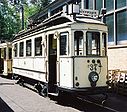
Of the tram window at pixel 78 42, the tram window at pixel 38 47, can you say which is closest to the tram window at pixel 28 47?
the tram window at pixel 38 47

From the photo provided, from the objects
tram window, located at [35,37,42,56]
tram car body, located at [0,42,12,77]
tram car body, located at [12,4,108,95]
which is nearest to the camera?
tram car body, located at [12,4,108,95]

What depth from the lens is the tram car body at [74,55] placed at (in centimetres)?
1135

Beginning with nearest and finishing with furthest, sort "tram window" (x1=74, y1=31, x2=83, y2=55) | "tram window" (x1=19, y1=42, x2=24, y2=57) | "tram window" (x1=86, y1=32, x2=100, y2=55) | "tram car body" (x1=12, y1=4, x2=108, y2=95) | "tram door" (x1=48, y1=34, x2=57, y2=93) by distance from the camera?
"tram car body" (x1=12, y1=4, x2=108, y2=95), "tram window" (x1=74, y1=31, x2=83, y2=55), "tram window" (x1=86, y1=32, x2=100, y2=55), "tram door" (x1=48, y1=34, x2=57, y2=93), "tram window" (x1=19, y1=42, x2=24, y2=57)

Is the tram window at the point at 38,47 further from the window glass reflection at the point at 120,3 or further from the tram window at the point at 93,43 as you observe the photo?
the window glass reflection at the point at 120,3

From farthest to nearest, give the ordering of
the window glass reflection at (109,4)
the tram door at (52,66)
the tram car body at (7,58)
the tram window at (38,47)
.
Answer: the tram car body at (7,58) < the window glass reflection at (109,4) < the tram window at (38,47) < the tram door at (52,66)

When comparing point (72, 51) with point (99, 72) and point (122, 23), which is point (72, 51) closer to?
point (99, 72)

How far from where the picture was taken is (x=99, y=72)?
38.6ft

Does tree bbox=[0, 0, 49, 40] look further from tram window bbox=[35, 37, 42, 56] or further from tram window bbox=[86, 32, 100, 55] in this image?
tram window bbox=[86, 32, 100, 55]

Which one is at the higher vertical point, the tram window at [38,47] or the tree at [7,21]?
the tree at [7,21]

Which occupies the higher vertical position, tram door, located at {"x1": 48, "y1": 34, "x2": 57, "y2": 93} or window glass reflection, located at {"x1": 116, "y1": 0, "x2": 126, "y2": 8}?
window glass reflection, located at {"x1": 116, "y1": 0, "x2": 126, "y2": 8}

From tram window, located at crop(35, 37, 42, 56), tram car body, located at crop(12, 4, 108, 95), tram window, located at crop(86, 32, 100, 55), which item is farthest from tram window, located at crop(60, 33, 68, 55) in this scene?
tram window, located at crop(35, 37, 42, 56)

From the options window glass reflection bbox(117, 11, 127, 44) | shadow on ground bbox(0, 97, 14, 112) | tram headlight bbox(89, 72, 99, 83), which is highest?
window glass reflection bbox(117, 11, 127, 44)

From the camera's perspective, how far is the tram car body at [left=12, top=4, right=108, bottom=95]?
11352mm

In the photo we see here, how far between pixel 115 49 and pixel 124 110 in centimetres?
693
